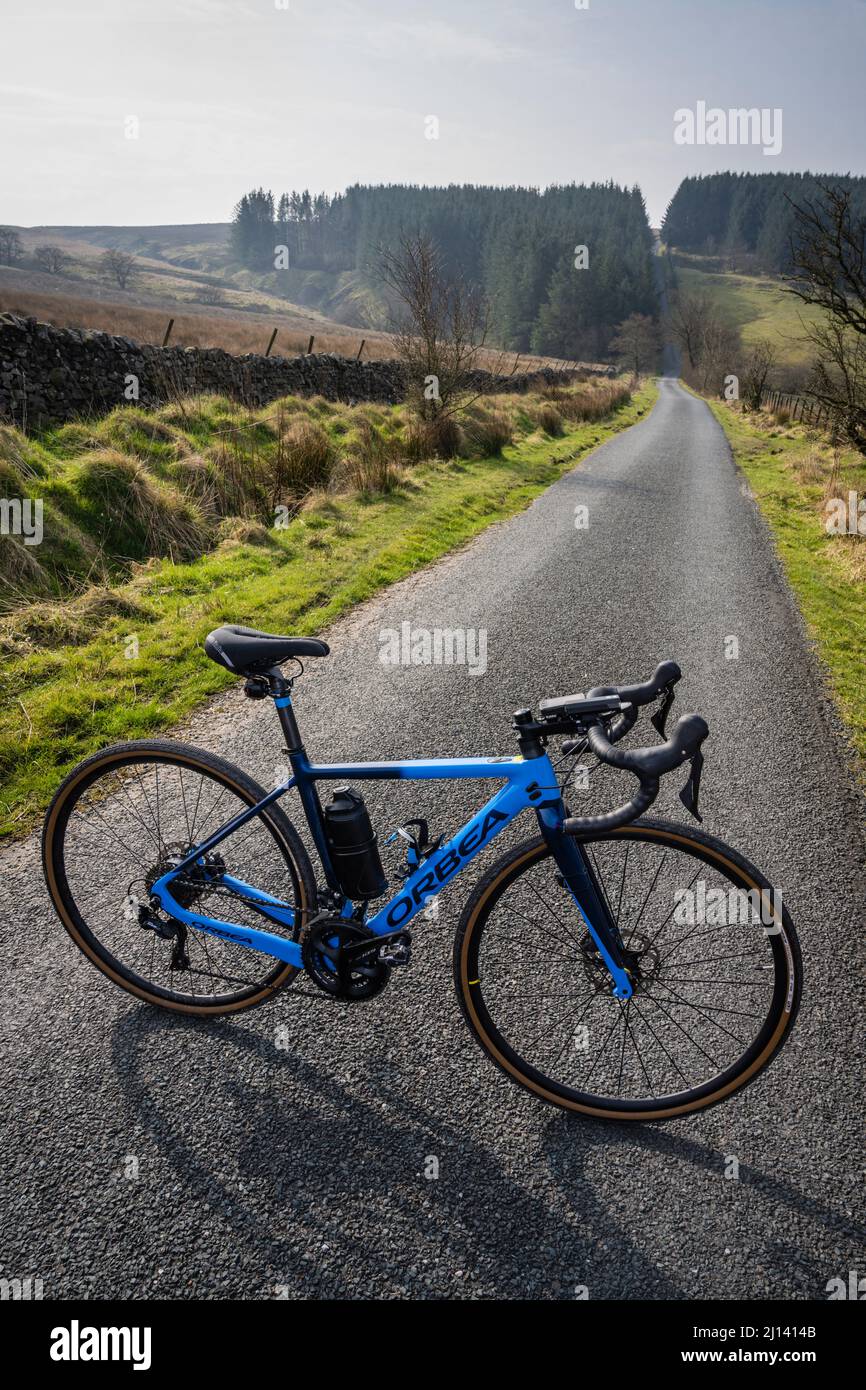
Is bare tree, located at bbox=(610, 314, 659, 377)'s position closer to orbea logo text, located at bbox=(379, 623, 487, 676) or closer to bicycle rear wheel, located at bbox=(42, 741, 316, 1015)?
orbea logo text, located at bbox=(379, 623, 487, 676)

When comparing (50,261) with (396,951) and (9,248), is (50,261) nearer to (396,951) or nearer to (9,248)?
(9,248)

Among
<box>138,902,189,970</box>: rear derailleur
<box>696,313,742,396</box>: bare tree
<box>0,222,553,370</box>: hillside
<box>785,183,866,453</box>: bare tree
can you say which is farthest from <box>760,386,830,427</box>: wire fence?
<box>138,902,189,970</box>: rear derailleur

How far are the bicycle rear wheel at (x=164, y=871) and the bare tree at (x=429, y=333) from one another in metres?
15.6

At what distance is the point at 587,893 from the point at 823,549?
11.1 metres

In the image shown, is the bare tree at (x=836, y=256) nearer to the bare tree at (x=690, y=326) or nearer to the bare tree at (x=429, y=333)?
the bare tree at (x=429, y=333)

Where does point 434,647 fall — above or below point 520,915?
above

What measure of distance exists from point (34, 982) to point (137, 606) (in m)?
4.80

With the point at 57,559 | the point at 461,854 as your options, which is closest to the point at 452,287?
the point at 57,559

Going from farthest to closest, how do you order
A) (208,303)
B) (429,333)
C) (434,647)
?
(208,303) → (429,333) → (434,647)

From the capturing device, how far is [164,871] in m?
3.06

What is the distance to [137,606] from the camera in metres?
7.29
